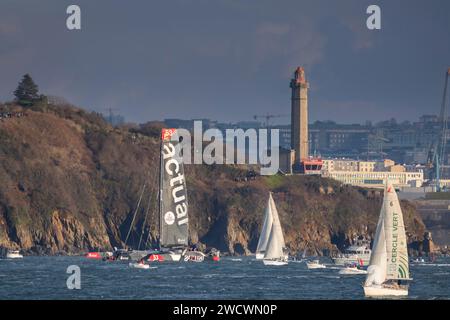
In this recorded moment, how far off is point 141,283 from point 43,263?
32.4 m

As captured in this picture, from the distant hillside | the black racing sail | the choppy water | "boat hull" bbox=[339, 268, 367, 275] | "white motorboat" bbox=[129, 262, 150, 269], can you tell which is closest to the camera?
the choppy water

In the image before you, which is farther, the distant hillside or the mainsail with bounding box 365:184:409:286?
the distant hillside

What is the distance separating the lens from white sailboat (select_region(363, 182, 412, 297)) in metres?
93.3

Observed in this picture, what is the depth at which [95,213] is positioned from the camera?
18238 cm

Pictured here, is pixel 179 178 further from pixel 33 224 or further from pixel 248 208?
pixel 248 208

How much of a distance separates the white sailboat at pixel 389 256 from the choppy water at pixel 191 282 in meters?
2.93

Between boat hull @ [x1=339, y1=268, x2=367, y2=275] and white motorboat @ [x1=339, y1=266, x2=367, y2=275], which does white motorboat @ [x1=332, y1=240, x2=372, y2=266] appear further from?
boat hull @ [x1=339, y1=268, x2=367, y2=275]

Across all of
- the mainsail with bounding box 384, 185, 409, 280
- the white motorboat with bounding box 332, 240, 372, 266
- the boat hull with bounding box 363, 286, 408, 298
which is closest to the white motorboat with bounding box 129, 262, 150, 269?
the white motorboat with bounding box 332, 240, 372, 266

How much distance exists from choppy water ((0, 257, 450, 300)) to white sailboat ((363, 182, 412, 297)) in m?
2.93

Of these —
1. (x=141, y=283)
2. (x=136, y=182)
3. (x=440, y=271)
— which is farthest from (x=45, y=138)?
(x=141, y=283)

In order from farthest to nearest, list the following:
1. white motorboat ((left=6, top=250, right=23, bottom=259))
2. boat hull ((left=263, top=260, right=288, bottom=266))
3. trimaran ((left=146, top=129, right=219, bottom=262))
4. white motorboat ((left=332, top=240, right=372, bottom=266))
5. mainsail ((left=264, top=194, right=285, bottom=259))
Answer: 1. white motorboat ((left=6, top=250, right=23, bottom=259))
2. white motorboat ((left=332, top=240, right=372, bottom=266))
3. mainsail ((left=264, top=194, right=285, bottom=259))
4. boat hull ((left=263, top=260, right=288, bottom=266))
5. trimaran ((left=146, top=129, right=219, bottom=262))

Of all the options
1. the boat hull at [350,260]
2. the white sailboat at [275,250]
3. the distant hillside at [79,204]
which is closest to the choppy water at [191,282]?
the white sailboat at [275,250]

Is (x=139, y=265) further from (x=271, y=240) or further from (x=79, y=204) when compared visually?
(x=79, y=204)

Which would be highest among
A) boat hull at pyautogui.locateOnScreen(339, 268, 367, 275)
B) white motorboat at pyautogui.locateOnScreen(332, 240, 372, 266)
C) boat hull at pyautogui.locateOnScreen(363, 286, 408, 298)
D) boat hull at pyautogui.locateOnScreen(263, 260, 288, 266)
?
white motorboat at pyautogui.locateOnScreen(332, 240, 372, 266)
